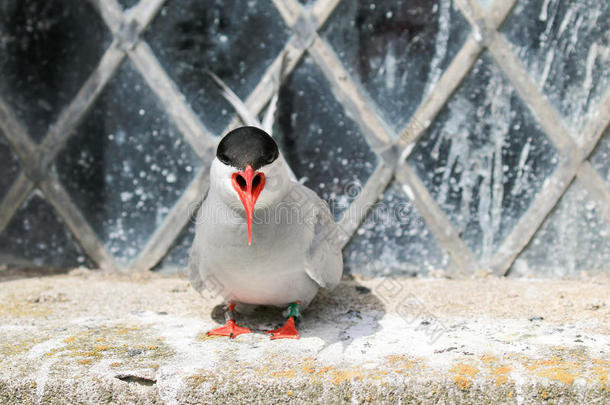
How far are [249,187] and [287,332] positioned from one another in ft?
1.53

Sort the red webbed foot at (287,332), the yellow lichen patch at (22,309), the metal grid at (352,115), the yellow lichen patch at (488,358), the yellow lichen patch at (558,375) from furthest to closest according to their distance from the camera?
the metal grid at (352,115), the yellow lichen patch at (22,309), the red webbed foot at (287,332), the yellow lichen patch at (488,358), the yellow lichen patch at (558,375)

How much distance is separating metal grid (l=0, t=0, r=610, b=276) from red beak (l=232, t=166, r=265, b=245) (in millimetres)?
733

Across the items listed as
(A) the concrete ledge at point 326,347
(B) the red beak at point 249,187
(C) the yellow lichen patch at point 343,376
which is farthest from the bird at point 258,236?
(C) the yellow lichen patch at point 343,376

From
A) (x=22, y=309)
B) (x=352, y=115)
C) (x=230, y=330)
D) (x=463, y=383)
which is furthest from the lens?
(x=352, y=115)

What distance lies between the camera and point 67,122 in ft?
7.67

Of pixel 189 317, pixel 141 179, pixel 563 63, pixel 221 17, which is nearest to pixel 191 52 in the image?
pixel 221 17

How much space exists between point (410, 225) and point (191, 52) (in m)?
1.01

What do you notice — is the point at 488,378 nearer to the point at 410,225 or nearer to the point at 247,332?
the point at 247,332

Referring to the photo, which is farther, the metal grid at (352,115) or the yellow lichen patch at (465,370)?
the metal grid at (352,115)

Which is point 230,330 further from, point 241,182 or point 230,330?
point 241,182

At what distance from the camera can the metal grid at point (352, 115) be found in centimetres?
223

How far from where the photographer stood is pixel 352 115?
2.29 metres

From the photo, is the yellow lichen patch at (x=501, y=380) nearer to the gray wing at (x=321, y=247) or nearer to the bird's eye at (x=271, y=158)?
the gray wing at (x=321, y=247)

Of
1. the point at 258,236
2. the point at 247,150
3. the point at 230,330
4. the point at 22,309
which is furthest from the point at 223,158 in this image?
the point at 22,309
